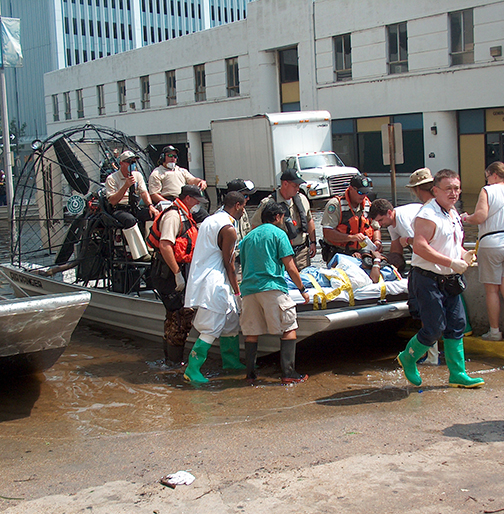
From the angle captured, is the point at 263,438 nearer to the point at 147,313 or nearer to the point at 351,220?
the point at 351,220

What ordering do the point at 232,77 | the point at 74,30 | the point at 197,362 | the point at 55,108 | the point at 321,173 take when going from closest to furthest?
the point at 197,362 < the point at 321,173 < the point at 232,77 < the point at 55,108 < the point at 74,30

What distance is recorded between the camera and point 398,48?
27.2 meters

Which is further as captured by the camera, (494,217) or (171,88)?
(171,88)

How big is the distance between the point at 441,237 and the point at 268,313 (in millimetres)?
1722

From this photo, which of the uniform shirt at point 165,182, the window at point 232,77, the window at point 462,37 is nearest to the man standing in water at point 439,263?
the uniform shirt at point 165,182

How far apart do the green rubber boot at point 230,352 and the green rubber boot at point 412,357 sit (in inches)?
74.0

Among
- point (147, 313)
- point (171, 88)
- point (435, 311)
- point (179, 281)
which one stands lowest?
point (147, 313)

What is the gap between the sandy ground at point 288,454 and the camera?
3.83 metres

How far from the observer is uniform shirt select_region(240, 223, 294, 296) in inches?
237

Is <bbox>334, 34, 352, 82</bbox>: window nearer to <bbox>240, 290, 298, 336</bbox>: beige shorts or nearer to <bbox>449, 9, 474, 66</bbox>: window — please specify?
<bbox>449, 9, 474, 66</bbox>: window

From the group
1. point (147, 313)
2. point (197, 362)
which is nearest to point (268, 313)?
point (197, 362)

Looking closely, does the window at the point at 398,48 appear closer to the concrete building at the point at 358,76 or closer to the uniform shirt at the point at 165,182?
the concrete building at the point at 358,76

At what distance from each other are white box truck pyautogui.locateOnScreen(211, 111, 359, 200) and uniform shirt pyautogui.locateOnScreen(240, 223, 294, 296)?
1664 centimetres

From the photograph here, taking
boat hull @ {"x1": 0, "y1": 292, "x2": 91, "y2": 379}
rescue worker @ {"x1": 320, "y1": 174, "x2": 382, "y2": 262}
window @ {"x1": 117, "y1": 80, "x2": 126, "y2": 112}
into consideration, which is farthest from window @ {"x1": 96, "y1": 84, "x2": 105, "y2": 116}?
boat hull @ {"x1": 0, "y1": 292, "x2": 91, "y2": 379}
